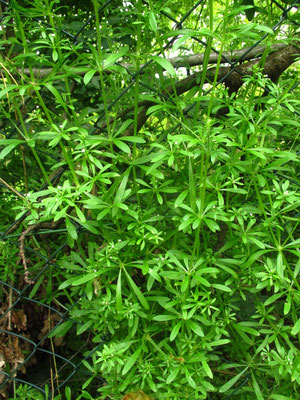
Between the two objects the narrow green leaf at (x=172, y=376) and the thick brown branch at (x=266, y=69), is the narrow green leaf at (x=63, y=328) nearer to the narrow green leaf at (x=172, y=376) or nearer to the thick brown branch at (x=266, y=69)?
the narrow green leaf at (x=172, y=376)

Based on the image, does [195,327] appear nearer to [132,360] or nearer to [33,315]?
[132,360]

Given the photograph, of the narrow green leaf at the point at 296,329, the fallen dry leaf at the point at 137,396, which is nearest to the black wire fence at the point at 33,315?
the fallen dry leaf at the point at 137,396

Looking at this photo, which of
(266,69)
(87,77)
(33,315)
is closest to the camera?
(87,77)

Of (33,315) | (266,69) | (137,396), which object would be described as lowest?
(33,315)

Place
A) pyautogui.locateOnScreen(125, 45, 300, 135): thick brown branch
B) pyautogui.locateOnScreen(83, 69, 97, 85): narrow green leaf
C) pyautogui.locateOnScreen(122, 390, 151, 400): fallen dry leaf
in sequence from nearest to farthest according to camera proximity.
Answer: pyautogui.locateOnScreen(83, 69, 97, 85): narrow green leaf, pyautogui.locateOnScreen(122, 390, 151, 400): fallen dry leaf, pyautogui.locateOnScreen(125, 45, 300, 135): thick brown branch

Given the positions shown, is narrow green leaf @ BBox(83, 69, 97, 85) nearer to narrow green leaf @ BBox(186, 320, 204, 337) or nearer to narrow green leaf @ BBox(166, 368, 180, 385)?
narrow green leaf @ BBox(186, 320, 204, 337)

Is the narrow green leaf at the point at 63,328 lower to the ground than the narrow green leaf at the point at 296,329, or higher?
lower

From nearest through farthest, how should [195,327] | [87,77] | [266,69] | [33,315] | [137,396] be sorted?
[87,77], [195,327], [137,396], [266,69], [33,315]

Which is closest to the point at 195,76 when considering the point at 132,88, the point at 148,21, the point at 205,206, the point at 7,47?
the point at 132,88

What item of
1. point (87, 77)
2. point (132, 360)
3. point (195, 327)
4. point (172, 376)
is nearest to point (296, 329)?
point (195, 327)

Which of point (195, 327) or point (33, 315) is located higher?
point (195, 327)

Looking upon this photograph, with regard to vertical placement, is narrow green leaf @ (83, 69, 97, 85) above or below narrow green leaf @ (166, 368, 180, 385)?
above

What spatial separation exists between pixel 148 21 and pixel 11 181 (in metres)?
1.21

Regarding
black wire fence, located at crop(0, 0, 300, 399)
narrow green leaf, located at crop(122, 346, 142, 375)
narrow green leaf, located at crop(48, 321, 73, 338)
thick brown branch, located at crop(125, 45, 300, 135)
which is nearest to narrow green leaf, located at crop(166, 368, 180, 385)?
narrow green leaf, located at crop(122, 346, 142, 375)
